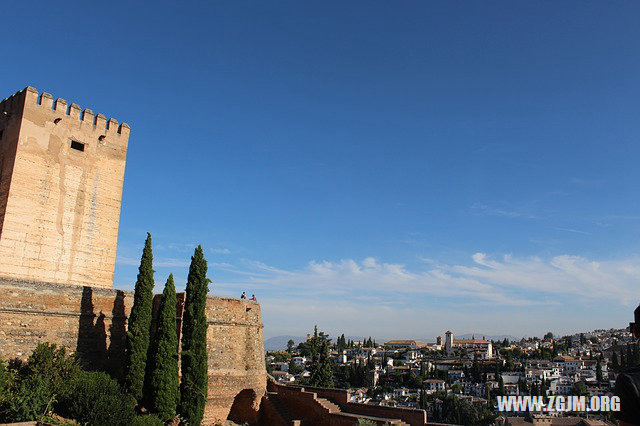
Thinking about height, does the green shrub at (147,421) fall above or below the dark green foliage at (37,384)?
below

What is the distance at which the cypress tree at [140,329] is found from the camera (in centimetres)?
1617

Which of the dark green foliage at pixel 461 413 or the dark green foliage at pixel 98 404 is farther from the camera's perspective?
the dark green foliage at pixel 461 413

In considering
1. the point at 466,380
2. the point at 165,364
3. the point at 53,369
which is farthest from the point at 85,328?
the point at 466,380

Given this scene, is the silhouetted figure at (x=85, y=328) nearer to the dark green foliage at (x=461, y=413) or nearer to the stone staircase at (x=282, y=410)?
the stone staircase at (x=282, y=410)

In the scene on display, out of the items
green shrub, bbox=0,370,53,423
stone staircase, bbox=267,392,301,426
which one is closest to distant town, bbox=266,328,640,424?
stone staircase, bbox=267,392,301,426

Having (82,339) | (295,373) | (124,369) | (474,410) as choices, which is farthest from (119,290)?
(295,373)

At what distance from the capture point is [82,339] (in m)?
17.1

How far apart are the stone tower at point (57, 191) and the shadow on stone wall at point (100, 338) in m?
2.85

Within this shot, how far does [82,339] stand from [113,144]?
911 centimetres

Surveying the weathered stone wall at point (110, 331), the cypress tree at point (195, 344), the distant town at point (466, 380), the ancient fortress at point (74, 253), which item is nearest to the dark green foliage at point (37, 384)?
the weathered stone wall at point (110, 331)

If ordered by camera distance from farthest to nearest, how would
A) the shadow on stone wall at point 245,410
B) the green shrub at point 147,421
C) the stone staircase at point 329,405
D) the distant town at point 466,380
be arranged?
the distant town at point 466,380 < the shadow on stone wall at point 245,410 < the stone staircase at point 329,405 < the green shrub at point 147,421

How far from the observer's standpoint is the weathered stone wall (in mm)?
15777

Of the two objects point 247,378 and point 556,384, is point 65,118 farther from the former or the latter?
point 556,384

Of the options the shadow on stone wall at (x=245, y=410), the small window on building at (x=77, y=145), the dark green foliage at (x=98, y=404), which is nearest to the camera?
the dark green foliage at (x=98, y=404)
